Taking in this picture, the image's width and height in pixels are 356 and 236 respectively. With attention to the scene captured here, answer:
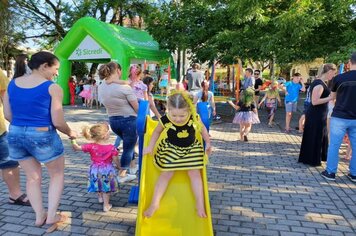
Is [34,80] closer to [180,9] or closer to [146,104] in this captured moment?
[146,104]

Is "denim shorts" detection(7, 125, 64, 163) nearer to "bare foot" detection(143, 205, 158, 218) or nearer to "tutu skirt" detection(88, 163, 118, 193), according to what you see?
"tutu skirt" detection(88, 163, 118, 193)

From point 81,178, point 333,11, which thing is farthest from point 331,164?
point 333,11

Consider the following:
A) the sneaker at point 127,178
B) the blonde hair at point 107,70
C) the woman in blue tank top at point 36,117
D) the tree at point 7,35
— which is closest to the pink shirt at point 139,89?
the blonde hair at point 107,70

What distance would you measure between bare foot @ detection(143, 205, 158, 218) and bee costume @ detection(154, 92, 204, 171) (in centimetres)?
36

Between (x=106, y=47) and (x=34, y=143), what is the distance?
1165 centimetres

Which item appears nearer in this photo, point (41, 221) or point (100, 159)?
point (41, 221)

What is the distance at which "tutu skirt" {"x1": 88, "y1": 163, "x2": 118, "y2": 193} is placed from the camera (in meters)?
3.89

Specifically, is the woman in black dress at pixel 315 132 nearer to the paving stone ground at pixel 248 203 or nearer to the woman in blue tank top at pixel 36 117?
the paving stone ground at pixel 248 203

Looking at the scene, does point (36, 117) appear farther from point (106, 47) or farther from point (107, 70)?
point (106, 47)

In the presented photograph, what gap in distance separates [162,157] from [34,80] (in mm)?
1384

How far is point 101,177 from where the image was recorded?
390 centimetres

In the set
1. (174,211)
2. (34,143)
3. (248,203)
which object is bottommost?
(248,203)

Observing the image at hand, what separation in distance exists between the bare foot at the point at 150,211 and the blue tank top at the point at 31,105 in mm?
1235

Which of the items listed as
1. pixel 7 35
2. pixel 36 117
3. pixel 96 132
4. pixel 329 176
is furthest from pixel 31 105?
pixel 7 35
